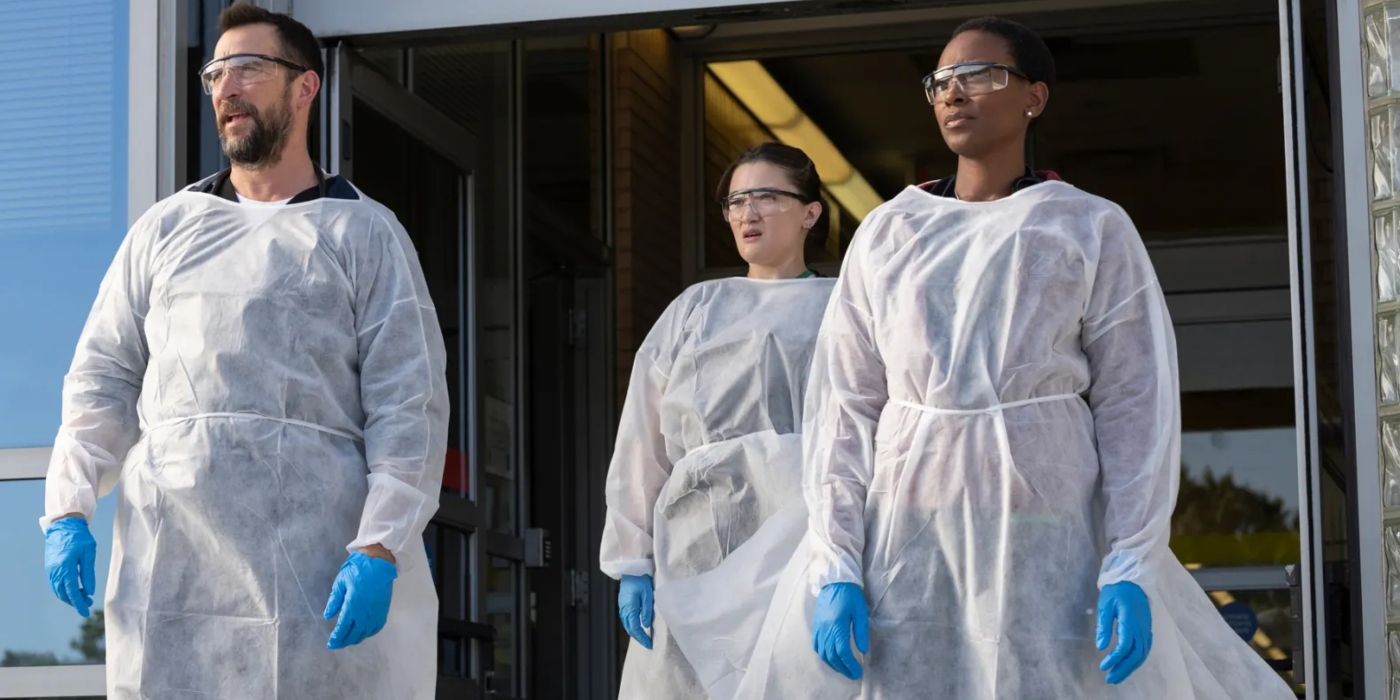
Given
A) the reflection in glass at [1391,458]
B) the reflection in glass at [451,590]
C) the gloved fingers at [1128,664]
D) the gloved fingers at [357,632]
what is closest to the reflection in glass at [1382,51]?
the reflection in glass at [1391,458]

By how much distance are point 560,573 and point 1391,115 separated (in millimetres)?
4061

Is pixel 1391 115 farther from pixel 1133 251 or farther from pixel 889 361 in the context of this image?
pixel 889 361

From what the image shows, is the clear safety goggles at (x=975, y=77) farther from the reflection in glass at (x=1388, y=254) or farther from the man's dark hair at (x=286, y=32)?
the reflection in glass at (x=1388, y=254)

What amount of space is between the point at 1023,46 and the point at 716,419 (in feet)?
5.15

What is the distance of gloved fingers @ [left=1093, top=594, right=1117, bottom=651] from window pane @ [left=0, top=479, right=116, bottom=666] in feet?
8.41

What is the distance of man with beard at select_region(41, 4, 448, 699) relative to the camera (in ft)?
10.8

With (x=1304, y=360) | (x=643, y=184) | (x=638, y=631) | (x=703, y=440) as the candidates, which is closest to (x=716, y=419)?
(x=703, y=440)

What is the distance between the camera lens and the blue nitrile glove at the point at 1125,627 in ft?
9.25

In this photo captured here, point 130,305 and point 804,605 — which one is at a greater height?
point 130,305

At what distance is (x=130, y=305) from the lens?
3543 millimetres

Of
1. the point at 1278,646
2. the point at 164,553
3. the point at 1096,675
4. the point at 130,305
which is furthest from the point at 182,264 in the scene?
the point at 1278,646

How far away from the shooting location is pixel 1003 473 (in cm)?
296

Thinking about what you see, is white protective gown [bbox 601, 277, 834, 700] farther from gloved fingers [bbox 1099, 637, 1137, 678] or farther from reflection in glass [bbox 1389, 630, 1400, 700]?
gloved fingers [bbox 1099, 637, 1137, 678]

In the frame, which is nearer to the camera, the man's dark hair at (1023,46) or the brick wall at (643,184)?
the man's dark hair at (1023,46)
